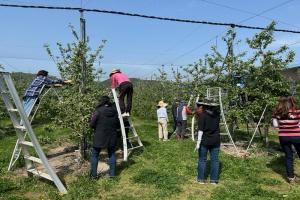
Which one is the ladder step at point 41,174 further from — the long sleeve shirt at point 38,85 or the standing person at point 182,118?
the standing person at point 182,118

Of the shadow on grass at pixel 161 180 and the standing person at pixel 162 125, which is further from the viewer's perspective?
the standing person at pixel 162 125

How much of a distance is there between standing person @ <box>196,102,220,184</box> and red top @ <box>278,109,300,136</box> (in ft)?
4.44

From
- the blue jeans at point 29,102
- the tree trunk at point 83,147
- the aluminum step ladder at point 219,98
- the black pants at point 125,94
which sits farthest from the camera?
the aluminum step ladder at point 219,98

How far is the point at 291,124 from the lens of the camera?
8.48 metres

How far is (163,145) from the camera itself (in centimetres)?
1252

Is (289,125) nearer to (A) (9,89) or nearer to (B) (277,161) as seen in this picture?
(B) (277,161)

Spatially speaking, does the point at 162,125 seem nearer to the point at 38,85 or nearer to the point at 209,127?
the point at 38,85

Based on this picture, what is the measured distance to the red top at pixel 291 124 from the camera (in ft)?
27.8

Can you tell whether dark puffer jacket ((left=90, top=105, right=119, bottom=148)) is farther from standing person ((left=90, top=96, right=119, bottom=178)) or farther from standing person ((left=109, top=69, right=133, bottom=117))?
standing person ((left=109, top=69, right=133, bottom=117))

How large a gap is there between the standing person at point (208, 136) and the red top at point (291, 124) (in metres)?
1.35

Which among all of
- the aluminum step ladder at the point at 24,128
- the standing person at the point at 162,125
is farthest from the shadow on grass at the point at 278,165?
the aluminum step ladder at the point at 24,128

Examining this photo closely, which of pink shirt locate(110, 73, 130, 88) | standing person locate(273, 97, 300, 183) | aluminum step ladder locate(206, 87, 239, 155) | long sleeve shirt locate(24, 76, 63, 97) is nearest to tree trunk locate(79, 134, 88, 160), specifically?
long sleeve shirt locate(24, 76, 63, 97)

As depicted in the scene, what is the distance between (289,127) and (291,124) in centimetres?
8

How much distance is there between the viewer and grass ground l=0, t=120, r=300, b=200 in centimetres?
768
